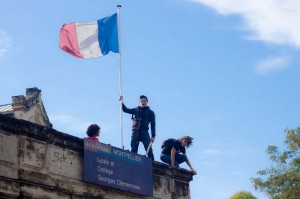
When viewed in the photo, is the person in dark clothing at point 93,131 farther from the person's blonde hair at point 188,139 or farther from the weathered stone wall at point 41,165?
the person's blonde hair at point 188,139

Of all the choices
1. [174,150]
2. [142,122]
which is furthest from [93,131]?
[174,150]

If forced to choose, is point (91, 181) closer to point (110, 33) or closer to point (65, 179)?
point (65, 179)

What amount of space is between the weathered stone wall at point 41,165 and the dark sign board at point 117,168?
0.15 m

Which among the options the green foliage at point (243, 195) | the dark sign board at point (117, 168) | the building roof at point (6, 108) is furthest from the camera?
the green foliage at point (243, 195)

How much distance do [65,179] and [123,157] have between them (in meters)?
1.62

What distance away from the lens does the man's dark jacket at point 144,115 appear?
1316cm

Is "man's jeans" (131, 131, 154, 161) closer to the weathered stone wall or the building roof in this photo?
the weathered stone wall

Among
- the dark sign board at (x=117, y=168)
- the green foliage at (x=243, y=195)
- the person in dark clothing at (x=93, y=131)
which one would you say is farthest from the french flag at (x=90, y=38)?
the green foliage at (x=243, y=195)

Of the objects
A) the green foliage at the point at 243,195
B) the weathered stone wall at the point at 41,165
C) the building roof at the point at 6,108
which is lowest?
the weathered stone wall at the point at 41,165

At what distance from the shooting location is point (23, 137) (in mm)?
10141

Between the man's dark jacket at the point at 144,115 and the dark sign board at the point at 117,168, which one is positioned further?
the man's dark jacket at the point at 144,115

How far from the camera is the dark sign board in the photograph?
11.2 meters

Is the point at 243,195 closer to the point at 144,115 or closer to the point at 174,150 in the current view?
the point at 174,150

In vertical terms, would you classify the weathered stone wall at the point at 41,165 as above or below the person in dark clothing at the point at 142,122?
below
